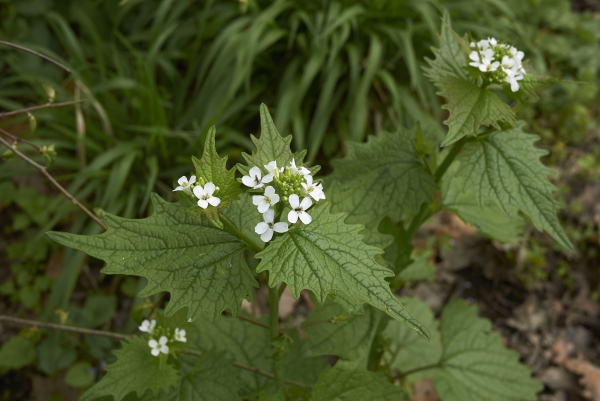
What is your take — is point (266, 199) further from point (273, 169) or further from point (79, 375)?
point (79, 375)

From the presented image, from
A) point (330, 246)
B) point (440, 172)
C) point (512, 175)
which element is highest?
point (440, 172)

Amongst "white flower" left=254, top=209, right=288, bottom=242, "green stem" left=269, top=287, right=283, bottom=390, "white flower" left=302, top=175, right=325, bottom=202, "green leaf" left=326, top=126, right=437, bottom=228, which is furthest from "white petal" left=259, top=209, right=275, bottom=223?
"green leaf" left=326, top=126, right=437, bottom=228

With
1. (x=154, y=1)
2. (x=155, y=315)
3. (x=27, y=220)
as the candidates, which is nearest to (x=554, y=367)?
(x=155, y=315)

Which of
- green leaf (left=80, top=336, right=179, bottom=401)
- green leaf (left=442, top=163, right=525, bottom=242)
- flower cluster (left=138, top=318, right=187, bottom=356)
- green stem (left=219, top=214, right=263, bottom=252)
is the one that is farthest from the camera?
green leaf (left=442, top=163, right=525, bottom=242)

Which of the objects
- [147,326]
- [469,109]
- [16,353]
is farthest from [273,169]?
[16,353]

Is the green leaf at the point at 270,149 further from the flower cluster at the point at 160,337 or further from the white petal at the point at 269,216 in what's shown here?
the flower cluster at the point at 160,337

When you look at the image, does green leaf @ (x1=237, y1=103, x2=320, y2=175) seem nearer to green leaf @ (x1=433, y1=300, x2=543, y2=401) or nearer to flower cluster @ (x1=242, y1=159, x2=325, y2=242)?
flower cluster @ (x1=242, y1=159, x2=325, y2=242)
